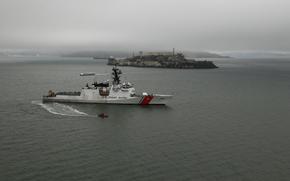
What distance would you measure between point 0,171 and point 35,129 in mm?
14767

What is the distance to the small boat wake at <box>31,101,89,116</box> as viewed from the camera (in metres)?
56.2

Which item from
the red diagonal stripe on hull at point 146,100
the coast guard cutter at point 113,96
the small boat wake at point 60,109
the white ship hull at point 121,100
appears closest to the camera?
the small boat wake at point 60,109

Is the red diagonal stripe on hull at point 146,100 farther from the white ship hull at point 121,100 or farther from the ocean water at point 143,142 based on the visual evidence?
the ocean water at point 143,142

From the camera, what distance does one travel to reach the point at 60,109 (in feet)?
197

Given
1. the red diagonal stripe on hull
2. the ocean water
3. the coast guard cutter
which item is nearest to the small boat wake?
the ocean water

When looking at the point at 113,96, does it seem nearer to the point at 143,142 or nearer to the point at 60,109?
the point at 60,109

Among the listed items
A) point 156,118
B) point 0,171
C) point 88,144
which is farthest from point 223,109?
Result: point 0,171

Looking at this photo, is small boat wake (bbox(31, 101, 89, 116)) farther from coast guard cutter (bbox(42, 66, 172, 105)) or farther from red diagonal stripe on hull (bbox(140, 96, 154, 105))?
red diagonal stripe on hull (bbox(140, 96, 154, 105))

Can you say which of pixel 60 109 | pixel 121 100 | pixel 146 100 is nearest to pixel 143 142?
pixel 60 109

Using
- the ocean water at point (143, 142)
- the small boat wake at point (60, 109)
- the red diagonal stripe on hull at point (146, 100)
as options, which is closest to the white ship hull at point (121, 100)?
the red diagonal stripe on hull at point (146, 100)

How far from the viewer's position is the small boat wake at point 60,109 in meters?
56.2

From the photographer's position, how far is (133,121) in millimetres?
52562

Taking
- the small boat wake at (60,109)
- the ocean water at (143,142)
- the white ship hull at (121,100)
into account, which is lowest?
the ocean water at (143,142)

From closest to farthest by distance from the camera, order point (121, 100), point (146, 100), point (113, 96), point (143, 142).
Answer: point (143, 142) < point (146, 100) < point (121, 100) < point (113, 96)
